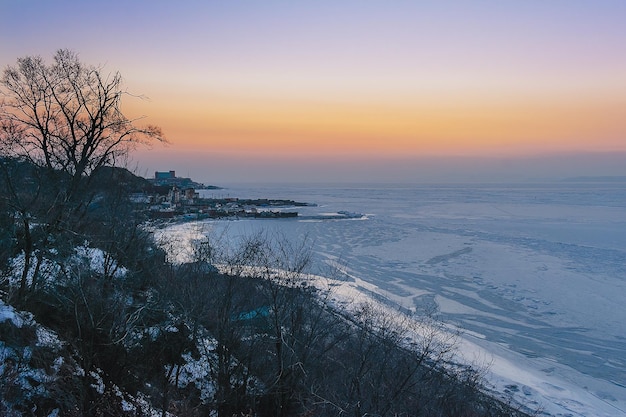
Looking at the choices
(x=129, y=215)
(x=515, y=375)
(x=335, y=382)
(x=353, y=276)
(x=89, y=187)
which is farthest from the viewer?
(x=353, y=276)

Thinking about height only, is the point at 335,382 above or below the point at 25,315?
below

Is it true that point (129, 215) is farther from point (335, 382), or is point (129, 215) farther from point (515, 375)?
point (515, 375)

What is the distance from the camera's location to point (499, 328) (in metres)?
14.2

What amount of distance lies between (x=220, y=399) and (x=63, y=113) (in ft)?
34.3

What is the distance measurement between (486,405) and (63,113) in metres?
14.6

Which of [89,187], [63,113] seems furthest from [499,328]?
[63,113]

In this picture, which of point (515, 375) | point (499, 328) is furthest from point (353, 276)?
point (515, 375)

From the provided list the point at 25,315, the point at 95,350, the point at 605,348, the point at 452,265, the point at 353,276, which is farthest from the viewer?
the point at 452,265

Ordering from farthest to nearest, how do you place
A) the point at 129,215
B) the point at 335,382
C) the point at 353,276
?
the point at 353,276
the point at 129,215
the point at 335,382

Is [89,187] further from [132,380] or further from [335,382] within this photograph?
[335,382]

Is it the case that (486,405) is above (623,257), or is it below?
below

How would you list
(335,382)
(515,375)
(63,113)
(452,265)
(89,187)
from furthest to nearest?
(452,265)
(89,187)
(63,113)
(515,375)
(335,382)

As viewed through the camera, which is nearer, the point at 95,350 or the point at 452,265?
the point at 95,350

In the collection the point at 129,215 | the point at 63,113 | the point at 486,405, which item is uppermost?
the point at 63,113
